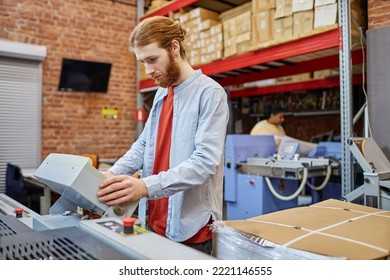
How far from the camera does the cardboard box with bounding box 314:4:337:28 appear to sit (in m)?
2.96

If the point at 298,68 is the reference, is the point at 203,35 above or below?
above

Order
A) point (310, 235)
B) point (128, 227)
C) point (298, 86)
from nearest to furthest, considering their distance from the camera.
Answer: point (128, 227)
point (310, 235)
point (298, 86)

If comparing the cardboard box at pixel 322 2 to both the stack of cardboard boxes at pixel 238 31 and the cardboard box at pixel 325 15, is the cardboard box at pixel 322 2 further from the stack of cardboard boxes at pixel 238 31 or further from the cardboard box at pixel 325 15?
the stack of cardboard boxes at pixel 238 31

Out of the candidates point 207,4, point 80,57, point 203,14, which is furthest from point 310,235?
point 80,57

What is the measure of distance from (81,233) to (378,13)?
285 centimetres

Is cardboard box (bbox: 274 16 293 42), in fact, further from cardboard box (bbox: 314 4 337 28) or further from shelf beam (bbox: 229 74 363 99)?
shelf beam (bbox: 229 74 363 99)

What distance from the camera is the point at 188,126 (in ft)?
3.94

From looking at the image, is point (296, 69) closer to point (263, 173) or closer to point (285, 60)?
point (285, 60)

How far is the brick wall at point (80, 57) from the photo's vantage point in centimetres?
472

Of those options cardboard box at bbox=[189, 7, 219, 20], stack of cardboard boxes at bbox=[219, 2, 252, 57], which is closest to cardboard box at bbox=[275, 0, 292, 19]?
stack of cardboard boxes at bbox=[219, 2, 252, 57]

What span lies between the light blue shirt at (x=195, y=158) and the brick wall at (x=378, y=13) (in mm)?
2147

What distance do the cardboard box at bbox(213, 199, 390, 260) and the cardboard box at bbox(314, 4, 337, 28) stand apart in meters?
2.22

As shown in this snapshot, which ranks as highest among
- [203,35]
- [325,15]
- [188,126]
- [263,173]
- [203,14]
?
[203,14]

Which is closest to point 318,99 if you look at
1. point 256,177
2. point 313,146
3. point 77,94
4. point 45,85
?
point 313,146
